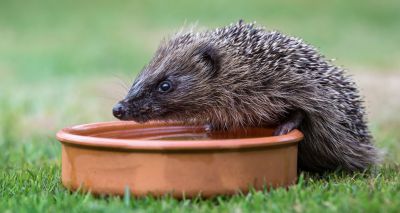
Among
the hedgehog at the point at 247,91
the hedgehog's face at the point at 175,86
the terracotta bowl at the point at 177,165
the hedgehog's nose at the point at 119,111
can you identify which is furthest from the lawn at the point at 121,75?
the hedgehog's nose at the point at 119,111

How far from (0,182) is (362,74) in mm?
9133

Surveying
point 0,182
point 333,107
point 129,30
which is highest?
point 129,30

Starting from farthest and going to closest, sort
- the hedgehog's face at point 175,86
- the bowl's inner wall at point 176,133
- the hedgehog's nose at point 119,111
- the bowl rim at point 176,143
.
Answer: the bowl's inner wall at point 176,133, the hedgehog's face at point 175,86, the hedgehog's nose at point 119,111, the bowl rim at point 176,143

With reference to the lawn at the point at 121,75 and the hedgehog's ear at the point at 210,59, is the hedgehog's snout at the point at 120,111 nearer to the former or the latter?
the lawn at the point at 121,75

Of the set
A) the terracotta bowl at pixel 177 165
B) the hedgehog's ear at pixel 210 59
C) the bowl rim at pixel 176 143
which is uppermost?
the hedgehog's ear at pixel 210 59

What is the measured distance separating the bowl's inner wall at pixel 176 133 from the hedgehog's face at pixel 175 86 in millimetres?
298

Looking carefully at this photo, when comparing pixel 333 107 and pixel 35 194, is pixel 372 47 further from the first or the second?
pixel 35 194

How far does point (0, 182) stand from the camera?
4.93 metres

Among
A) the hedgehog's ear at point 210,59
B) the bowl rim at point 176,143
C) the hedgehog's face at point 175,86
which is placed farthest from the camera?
the hedgehog's ear at point 210,59

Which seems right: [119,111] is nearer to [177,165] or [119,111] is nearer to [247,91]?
[177,165]

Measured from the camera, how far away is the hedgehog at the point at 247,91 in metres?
4.95

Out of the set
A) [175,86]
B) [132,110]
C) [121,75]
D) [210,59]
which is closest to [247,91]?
[210,59]

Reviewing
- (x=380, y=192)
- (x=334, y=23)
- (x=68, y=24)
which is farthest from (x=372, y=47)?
(x=380, y=192)

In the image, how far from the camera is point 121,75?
12.9m
